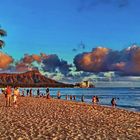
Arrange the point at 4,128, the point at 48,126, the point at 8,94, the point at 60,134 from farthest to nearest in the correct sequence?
1. the point at 8,94
2. the point at 48,126
3. the point at 4,128
4. the point at 60,134

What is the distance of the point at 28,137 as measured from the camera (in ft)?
47.3

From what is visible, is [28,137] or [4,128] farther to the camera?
[4,128]

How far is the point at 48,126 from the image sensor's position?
713 inches

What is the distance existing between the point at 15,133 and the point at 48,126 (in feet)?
9.78

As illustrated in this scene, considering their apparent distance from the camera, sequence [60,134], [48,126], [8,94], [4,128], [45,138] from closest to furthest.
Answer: [45,138], [60,134], [4,128], [48,126], [8,94]

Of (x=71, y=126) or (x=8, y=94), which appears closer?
A: (x=71, y=126)

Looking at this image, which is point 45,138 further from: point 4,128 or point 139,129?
point 139,129

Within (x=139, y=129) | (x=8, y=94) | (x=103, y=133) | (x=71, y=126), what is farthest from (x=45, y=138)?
(x=8, y=94)

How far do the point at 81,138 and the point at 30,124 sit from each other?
5101mm

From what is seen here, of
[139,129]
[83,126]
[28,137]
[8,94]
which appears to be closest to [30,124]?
[83,126]

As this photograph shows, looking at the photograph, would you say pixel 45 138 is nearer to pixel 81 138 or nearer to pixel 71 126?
pixel 81 138

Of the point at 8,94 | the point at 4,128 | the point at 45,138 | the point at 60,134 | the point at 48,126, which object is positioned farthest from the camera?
the point at 8,94

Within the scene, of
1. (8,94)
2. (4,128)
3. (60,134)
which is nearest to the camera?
(60,134)

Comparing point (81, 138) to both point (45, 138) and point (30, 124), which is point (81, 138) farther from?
point (30, 124)
